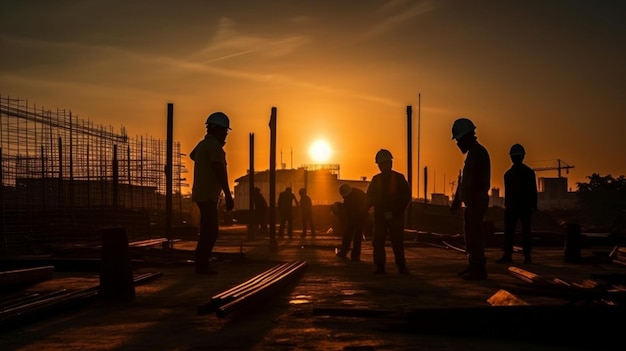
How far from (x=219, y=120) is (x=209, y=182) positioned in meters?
0.88

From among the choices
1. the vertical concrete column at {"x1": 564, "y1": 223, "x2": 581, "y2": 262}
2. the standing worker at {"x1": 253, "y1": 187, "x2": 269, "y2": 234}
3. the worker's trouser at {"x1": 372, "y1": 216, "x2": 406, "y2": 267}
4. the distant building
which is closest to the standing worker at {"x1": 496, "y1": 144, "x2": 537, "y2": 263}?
the vertical concrete column at {"x1": 564, "y1": 223, "x2": 581, "y2": 262}

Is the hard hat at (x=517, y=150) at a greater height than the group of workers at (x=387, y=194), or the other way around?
the hard hat at (x=517, y=150)

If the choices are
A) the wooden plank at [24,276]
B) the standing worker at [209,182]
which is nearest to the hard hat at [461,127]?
the standing worker at [209,182]

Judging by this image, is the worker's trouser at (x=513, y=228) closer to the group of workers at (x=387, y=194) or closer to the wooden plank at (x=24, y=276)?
the group of workers at (x=387, y=194)

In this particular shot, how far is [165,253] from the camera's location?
14.2 m

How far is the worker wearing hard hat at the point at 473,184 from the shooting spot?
→ 10477 millimetres

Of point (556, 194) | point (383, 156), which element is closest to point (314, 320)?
point (383, 156)

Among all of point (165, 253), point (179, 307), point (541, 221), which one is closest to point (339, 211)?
point (165, 253)

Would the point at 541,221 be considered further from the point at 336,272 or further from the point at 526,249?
the point at 336,272

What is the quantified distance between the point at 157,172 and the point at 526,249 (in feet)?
70.2

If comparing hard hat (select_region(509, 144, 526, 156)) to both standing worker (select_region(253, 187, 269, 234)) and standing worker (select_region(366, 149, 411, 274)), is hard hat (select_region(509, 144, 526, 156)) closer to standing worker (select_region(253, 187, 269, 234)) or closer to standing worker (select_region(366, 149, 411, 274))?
standing worker (select_region(366, 149, 411, 274))

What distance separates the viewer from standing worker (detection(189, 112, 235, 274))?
10.8 m

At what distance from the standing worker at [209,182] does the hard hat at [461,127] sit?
314 cm

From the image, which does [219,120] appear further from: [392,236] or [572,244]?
[572,244]
